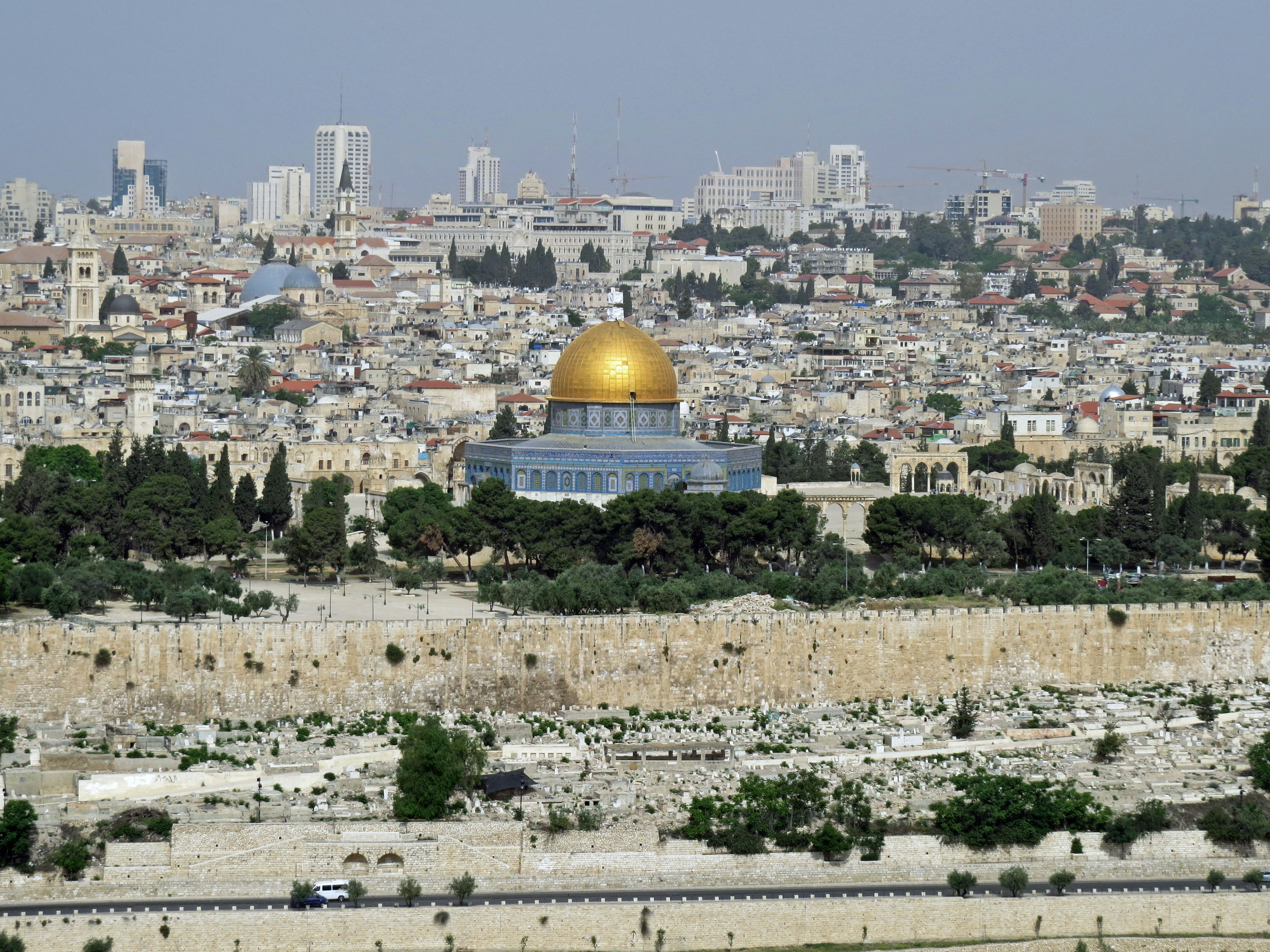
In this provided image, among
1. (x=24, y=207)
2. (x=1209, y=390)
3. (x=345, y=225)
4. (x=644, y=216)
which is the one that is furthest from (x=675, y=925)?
(x=24, y=207)

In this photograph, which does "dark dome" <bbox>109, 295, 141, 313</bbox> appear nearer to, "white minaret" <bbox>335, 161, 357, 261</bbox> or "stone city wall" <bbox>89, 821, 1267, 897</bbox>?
"white minaret" <bbox>335, 161, 357, 261</bbox>

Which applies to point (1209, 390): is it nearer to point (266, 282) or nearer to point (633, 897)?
point (266, 282)

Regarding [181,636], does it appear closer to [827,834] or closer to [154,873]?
[154,873]

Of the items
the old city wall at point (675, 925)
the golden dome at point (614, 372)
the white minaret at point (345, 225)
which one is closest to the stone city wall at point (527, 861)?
the old city wall at point (675, 925)

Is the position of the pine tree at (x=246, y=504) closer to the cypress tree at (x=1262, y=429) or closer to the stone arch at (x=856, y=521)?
the stone arch at (x=856, y=521)

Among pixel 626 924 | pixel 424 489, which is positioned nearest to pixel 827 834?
pixel 626 924

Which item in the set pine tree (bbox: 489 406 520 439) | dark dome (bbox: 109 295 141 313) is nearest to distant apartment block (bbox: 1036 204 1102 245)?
dark dome (bbox: 109 295 141 313)
